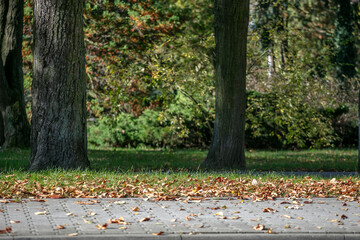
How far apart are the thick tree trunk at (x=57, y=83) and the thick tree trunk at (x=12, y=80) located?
7.97 meters

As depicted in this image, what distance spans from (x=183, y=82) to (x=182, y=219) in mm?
11367

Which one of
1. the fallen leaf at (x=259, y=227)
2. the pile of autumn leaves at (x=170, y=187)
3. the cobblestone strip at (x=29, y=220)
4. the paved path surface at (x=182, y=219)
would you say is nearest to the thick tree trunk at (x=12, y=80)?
the pile of autumn leaves at (x=170, y=187)

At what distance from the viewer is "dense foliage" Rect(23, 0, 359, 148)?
1823 centimetres

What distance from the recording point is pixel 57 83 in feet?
35.9

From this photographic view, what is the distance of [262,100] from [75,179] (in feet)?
33.7

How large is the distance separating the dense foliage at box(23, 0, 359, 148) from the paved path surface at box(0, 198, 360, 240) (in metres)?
10.0

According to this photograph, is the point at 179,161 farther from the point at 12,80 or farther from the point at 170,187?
the point at 170,187

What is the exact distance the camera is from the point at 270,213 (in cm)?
741

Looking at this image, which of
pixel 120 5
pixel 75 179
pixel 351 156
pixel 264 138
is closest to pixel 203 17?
pixel 120 5

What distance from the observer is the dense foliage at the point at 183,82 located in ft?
59.8

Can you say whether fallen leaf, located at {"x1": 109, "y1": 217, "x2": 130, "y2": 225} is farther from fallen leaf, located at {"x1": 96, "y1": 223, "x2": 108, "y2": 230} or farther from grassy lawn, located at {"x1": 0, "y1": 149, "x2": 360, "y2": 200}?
grassy lawn, located at {"x1": 0, "y1": 149, "x2": 360, "y2": 200}

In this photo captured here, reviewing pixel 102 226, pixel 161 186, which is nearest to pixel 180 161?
pixel 161 186

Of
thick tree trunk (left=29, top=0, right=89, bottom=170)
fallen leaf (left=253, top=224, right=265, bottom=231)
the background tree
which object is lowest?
fallen leaf (left=253, top=224, right=265, bottom=231)

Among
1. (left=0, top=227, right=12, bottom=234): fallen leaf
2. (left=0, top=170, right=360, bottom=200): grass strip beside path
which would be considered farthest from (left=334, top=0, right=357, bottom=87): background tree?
(left=0, top=227, right=12, bottom=234): fallen leaf
